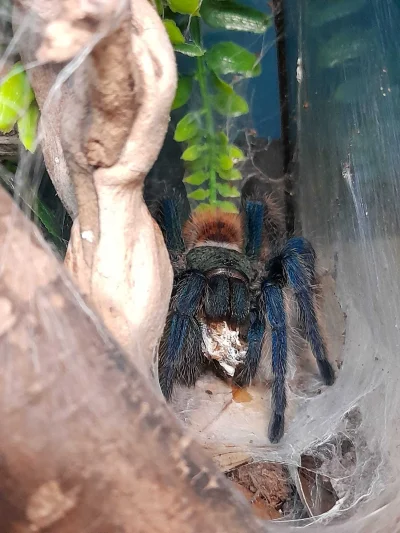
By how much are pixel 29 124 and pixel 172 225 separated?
0.67m

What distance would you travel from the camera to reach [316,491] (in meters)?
1.21

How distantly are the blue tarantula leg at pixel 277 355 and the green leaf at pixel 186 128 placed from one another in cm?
43

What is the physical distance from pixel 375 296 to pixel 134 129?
2.65ft

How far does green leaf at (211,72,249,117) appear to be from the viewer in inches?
49.3

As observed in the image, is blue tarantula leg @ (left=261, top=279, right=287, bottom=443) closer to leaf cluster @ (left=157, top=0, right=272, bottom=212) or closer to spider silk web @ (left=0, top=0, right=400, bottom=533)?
spider silk web @ (left=0, top=0, right=400, bottom=533)

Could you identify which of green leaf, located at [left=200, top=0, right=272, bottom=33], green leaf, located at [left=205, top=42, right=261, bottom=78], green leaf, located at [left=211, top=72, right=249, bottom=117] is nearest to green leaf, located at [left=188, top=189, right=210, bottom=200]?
green leaf, located at [left=211, top=72, right=249, bottom=117]

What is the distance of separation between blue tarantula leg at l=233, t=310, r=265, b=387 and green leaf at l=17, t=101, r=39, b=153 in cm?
72

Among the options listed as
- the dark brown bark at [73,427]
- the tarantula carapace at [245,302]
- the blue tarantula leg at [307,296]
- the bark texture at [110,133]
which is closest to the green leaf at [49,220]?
the bark texture at [110,133]

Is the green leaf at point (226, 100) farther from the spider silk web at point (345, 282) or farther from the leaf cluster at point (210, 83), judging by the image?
the spider silk web at point (345, 282)

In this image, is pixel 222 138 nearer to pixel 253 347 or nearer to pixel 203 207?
pixel 203 207

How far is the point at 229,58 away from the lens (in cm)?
120

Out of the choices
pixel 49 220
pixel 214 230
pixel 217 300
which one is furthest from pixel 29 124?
pixel 214 230

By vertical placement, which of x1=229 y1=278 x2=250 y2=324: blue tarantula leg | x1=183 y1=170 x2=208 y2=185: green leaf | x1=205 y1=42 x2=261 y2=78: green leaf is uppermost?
x1=205 y1=42 x2=261 y2=78: green leaf

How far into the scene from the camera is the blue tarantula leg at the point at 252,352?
1294 millimetres
